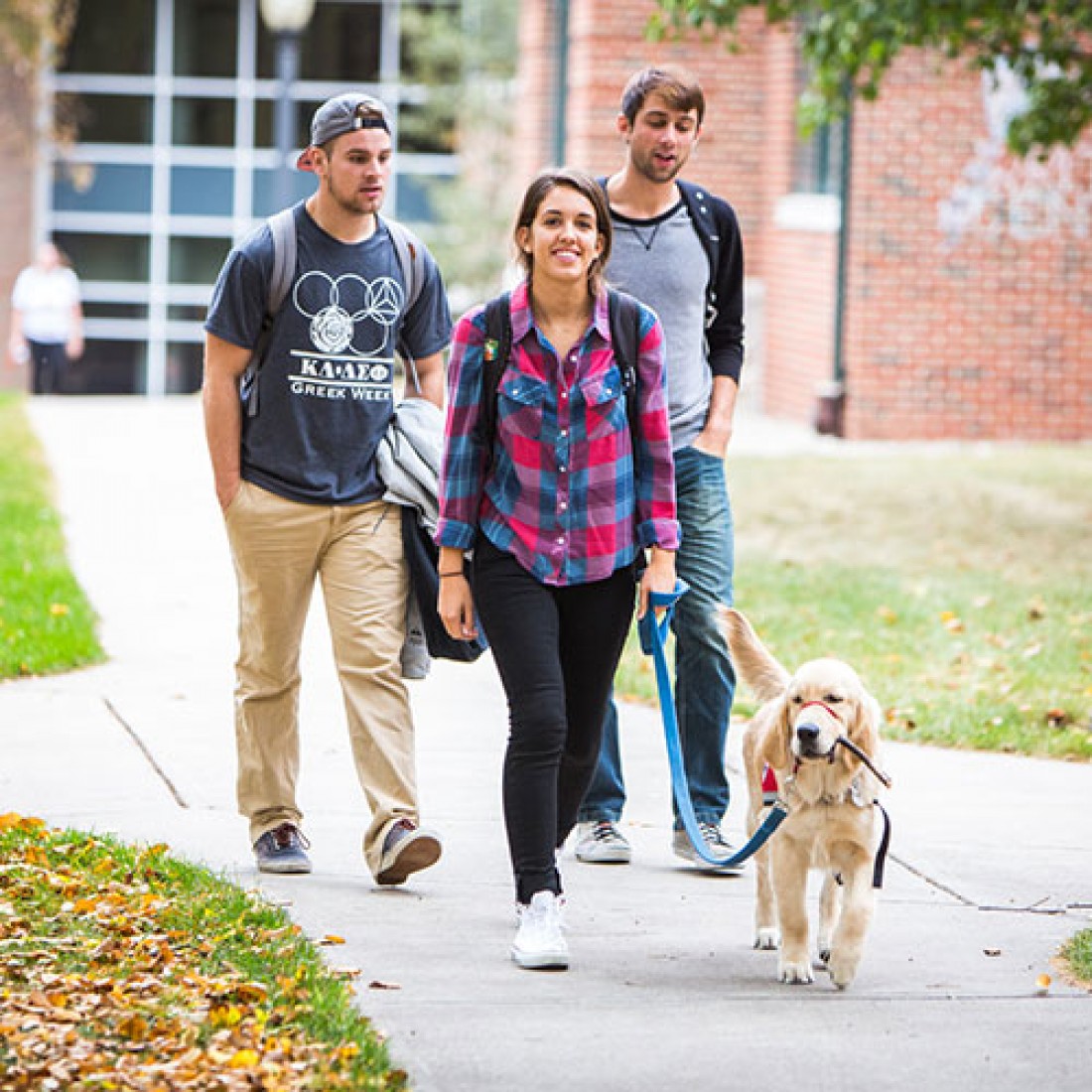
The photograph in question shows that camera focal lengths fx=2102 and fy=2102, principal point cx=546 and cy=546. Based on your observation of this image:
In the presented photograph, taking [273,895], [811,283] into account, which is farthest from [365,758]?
[811,283]

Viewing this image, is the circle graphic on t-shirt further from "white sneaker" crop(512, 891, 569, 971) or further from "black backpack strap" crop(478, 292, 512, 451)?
"white sneaker" crop(512, 891, 569, 971)

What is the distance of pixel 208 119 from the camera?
114 ft

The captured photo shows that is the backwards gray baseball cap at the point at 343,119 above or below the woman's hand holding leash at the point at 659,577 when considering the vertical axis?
above

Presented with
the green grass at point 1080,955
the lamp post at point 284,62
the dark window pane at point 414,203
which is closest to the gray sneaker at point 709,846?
the green grass at point 1080,955

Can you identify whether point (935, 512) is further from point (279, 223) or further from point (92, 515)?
point (279, 223)

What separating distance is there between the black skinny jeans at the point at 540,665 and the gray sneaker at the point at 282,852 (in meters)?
0.99

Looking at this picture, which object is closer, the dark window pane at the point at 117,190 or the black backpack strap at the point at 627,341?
the black backpack strap at the point at 627,341

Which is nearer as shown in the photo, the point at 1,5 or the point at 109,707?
the point at 109,707

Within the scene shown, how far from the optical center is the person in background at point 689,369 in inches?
243

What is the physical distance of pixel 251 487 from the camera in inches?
234

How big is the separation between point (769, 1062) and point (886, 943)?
1114mm

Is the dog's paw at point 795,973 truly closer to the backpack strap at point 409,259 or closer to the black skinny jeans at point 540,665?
the black skinny jeans at point 540,665

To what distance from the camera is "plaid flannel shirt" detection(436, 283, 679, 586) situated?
528 cm

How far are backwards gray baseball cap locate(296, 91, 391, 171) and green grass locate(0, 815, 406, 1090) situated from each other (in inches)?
80.0
